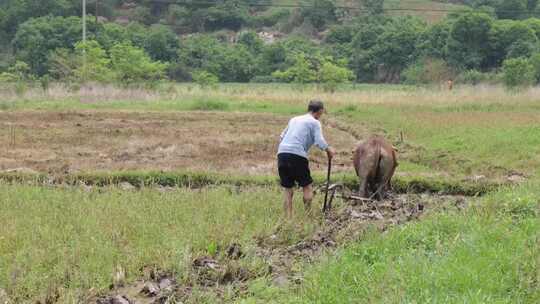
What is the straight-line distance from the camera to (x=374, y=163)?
1048cm

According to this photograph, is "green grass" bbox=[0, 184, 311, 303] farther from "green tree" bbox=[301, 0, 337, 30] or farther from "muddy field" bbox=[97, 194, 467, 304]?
"green tree" bbox=[301, 0, 337, 30]

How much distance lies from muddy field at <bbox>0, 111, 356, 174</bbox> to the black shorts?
4.07 meters

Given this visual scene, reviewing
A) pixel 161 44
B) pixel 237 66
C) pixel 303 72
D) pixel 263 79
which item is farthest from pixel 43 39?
pixel 303 72

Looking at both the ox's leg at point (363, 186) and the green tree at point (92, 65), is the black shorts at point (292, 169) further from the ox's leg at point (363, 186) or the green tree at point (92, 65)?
the green tree at point (92, 65)

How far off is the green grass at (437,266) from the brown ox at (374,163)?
274 cm

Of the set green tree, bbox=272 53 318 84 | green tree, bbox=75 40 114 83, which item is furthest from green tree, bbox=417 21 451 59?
green tree, bbox=75 40 114 83

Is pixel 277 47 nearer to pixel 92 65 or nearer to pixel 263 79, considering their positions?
pixel 263 79

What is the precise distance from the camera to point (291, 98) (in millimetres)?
30500

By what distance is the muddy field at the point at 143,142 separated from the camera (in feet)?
44.7

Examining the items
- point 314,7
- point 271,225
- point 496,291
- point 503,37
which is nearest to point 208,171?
point 271,225

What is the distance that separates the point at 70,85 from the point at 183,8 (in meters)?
38.3

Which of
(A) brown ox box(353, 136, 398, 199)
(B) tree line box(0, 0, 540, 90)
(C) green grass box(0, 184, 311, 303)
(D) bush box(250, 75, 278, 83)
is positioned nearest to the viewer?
(C) green grass box(0, 184, 311, 303)

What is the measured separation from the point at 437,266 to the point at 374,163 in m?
4.63

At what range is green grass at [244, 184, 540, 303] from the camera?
5.49m
